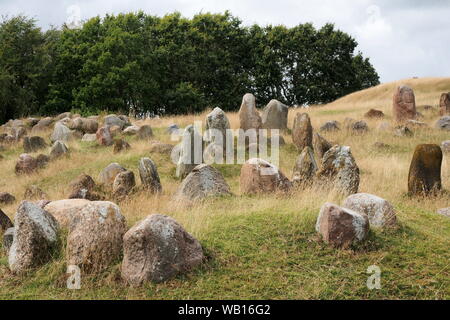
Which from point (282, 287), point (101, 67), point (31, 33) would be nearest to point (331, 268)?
point (282, 287)

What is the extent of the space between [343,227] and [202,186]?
457cm

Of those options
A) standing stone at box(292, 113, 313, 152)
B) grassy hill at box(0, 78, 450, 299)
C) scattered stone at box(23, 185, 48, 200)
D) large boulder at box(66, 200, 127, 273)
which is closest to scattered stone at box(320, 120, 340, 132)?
standing stone at box(292, 113, 313, 152)

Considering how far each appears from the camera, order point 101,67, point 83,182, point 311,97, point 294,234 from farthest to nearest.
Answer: point 311,97
point 101,67
point 83,182
point 294,234

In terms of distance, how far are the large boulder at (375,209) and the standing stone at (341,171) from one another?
235 centimetres

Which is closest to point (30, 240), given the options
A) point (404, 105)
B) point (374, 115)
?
point (404, 105)

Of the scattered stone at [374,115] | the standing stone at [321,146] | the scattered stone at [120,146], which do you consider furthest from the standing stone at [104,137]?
the scattered stone at [374,115]

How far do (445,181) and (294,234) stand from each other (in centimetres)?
834

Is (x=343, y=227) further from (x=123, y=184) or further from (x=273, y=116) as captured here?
(x=273, y=116)

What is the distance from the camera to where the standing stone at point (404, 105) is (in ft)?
80.3

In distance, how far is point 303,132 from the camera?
1881cm

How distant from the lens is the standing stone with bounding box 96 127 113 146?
21688mm

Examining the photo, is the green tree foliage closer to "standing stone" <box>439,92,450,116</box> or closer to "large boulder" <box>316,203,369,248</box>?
"standing stone" <box>439,92,450,116</box>
